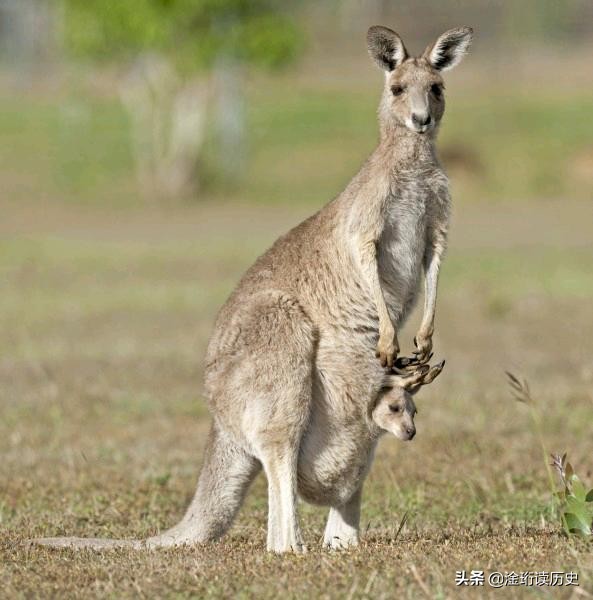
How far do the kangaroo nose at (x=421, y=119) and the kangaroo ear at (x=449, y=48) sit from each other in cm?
29

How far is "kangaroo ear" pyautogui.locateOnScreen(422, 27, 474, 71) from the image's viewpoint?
15.9 feet

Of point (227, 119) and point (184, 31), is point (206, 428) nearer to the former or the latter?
point (184, 31)

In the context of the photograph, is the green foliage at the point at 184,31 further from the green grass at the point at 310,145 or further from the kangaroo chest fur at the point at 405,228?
the kangaroo chest fur at the point at 405,228

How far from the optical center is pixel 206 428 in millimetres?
7727

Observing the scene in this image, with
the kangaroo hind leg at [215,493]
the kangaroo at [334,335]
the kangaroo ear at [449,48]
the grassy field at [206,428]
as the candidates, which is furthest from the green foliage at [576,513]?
the kangaroo ear at [449,48]

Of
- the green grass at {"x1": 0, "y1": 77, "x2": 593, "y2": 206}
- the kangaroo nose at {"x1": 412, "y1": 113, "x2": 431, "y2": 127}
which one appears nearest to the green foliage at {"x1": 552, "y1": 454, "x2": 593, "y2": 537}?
the kangaroo nose at {"x1": 412, "y1": 113, "x2": 431, "y2": 127}

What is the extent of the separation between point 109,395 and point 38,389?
0.50 metres

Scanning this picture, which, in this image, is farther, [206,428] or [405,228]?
[206,428]

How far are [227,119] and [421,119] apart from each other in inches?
1004

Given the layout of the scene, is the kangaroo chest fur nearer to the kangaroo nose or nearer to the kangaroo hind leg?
the kangaroo nose

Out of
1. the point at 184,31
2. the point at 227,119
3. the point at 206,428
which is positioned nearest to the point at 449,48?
the point at 206,428

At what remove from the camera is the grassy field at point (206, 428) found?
4.02 meters

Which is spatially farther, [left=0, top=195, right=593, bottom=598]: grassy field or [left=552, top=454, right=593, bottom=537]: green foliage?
[left=552, top=454, right=593, bottom=537]: green foliage

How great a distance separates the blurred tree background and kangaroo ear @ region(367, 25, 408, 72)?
66.9ft
